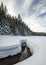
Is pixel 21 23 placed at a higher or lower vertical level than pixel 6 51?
higher

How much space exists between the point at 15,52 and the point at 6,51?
278 mm

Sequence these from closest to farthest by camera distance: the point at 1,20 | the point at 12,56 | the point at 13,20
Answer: the point at 12,56 → the point at 1,20 → the point at 13,20

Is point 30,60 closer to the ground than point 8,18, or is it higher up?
closer to the ground

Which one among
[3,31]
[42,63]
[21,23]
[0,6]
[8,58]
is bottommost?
[8,58]

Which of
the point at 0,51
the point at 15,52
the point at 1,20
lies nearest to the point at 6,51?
the point at 0,51

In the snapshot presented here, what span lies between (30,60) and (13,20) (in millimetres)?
11565

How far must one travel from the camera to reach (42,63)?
124 centimetres

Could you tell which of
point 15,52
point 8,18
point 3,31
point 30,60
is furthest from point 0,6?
point 30,60

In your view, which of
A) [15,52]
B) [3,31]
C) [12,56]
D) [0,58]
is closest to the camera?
[0,58]

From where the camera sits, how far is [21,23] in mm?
13141

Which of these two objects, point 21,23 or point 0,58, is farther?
point 21,23

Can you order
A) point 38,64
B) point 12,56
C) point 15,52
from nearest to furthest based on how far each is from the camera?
point 38,64, point 12,56, point 15,52

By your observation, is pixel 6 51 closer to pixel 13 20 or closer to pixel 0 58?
pixel 0 58

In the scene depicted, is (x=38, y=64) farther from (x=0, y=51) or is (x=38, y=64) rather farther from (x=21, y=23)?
(x=21, y=23)
